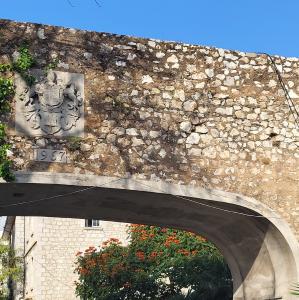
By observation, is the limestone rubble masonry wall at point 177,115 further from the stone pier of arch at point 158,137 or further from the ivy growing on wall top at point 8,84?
the ivy growing on wall top at point 8,84

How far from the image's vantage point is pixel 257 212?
958 cm

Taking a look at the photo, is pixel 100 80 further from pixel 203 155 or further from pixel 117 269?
pixel 117 269

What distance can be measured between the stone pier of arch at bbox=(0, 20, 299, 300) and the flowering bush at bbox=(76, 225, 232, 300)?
477 centimetres

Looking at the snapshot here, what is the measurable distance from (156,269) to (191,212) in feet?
23.9

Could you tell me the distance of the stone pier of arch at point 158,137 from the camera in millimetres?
8812

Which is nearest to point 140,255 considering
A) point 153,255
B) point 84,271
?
point 153,255

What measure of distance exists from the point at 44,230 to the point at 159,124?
14.6 metres

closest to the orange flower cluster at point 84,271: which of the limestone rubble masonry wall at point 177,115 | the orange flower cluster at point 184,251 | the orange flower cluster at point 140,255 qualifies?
the orange flower cluster at point 140,255

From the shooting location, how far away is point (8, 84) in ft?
28.4

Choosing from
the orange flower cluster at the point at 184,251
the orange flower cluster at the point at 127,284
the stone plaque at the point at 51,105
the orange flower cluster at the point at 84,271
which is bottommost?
the orange flower cluster at the point at 127,284

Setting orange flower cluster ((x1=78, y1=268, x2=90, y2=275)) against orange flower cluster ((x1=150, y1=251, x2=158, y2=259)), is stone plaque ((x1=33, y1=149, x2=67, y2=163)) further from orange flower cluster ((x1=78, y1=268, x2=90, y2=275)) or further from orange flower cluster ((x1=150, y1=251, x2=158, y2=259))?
orange flower cluster ((x1=78, y1=268, x2=90, y2=275))

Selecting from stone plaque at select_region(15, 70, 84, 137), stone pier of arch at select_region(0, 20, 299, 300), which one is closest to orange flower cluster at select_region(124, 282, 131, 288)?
stone pier of arch at select_region(0, 20, 299, 300)

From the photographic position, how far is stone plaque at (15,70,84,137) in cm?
871

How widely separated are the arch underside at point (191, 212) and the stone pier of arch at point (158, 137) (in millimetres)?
24
